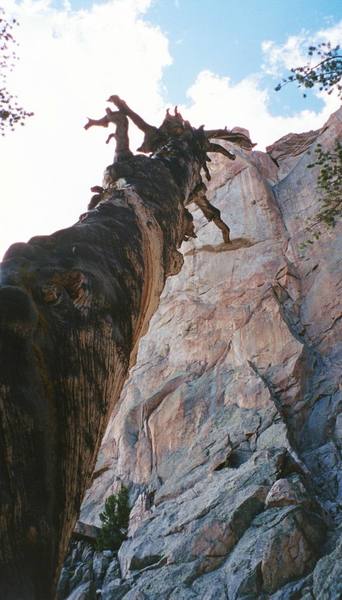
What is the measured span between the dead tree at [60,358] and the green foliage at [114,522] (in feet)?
40.5

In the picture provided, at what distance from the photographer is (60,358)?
4.48ft

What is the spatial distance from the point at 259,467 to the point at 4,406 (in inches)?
441

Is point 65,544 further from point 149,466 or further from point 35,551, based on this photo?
point 149,466

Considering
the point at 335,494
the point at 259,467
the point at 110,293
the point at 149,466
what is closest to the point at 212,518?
the point at 259,467

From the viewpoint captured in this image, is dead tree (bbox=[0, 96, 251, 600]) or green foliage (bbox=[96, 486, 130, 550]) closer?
dead tree (bbox=[0, 96, 251, 600])

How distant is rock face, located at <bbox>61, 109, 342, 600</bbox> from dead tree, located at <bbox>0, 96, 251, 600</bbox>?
6983mm

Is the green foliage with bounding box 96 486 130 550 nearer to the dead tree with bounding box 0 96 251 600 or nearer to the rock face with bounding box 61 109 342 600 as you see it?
the rock face with bounding box 61 109 342 600

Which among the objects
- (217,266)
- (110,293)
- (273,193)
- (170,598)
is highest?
(273,193)

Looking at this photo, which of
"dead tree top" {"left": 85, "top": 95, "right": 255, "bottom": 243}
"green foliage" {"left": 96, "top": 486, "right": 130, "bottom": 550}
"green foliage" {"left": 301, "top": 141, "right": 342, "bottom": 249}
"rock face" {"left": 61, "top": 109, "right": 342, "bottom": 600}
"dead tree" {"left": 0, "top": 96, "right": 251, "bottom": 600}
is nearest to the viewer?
"dead tree" {"left": 0, "top": 96, "right": 251, "bottom": 600}

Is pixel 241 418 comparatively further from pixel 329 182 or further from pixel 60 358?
pixel 60 358

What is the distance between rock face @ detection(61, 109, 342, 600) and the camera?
9320 millimetres

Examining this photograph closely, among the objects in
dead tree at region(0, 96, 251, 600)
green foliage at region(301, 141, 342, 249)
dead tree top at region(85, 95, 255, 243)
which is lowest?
dead tree at region(0, 96, 251, 600)

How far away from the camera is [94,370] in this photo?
59.6 inches

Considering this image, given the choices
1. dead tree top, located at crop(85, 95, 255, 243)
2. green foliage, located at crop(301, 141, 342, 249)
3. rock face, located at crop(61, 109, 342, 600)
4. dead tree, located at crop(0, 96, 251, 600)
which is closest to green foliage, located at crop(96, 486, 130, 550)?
rock face, located at crop(61, 109, 342, 600)
